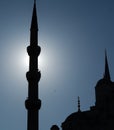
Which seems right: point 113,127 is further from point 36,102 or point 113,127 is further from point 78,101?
point 36,102

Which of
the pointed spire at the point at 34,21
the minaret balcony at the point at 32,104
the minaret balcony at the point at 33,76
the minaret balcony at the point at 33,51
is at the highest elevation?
the pointed spire at the point at 34,21

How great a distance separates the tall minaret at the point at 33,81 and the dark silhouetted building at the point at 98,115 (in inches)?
560

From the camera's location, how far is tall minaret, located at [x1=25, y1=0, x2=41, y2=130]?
28406mm

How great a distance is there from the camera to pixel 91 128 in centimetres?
4388

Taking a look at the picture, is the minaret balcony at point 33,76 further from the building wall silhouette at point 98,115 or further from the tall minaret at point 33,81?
the building wall silhouette at point 98,115

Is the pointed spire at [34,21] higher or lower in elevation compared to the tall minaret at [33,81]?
higher

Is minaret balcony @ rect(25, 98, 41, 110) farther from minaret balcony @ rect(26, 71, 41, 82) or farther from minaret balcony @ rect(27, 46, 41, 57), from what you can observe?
minaret balcony @ rect(27, 46, 41, 57)

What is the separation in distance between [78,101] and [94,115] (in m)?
2.35

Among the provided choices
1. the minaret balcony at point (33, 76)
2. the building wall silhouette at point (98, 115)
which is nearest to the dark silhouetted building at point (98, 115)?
the building wall silhouette at point (98, 115)

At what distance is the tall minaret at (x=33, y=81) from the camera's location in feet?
93.2

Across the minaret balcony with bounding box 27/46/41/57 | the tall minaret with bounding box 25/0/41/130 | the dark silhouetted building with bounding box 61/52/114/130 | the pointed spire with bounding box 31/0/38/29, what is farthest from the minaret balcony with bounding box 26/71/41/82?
the dark silhouetted building with bounding box 61/52/114/130

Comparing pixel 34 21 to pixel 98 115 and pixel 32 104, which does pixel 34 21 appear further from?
pixel 98 115

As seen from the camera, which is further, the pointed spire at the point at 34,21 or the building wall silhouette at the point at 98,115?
the building wall silhouette at the point at 98,115

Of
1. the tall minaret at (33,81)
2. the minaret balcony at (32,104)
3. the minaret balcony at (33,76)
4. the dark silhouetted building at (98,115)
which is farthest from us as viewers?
the dark silhouetted building at (98,115)
